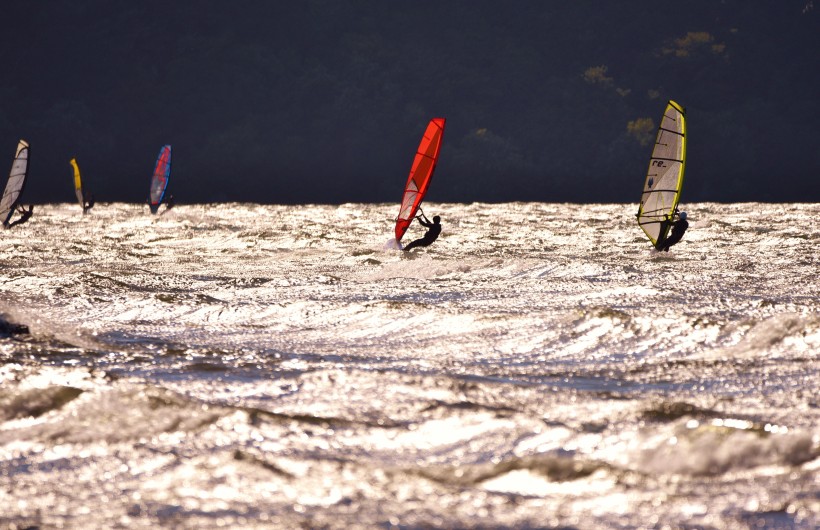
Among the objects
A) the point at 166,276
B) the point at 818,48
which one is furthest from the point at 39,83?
the point at 166,276

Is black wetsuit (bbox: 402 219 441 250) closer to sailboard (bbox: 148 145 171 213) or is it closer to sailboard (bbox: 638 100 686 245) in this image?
sailboard (bbox: 638 100 686 245)

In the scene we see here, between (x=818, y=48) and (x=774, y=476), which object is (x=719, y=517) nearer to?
(x=774, y=476)

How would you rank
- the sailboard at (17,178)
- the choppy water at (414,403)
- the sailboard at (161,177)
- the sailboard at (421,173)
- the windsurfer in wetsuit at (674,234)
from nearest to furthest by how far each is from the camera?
the choppy water at (414,403), the windsurfer in wetsuit at (674,234), the sailboard at (421,173), the sailboard at (17,178), the sailboard at (161,177)

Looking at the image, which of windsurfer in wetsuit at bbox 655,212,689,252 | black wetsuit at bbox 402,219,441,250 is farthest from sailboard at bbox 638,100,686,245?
black wetsuit at bbox 402,219,441,250

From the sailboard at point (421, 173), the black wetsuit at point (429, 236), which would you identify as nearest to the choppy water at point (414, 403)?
the black wetsuit at point (429, 236)

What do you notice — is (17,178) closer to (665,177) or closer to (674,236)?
(665,177)

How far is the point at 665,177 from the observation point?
14742mm

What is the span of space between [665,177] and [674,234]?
1.01 metres

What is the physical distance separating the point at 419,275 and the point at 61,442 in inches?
307

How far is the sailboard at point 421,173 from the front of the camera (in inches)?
619

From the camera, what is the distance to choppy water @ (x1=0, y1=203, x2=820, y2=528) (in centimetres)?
340

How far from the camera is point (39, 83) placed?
238 feet

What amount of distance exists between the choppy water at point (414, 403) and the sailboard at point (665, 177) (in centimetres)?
357

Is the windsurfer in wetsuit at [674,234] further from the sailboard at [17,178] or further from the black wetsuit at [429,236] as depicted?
the sailboard at [17,178]
